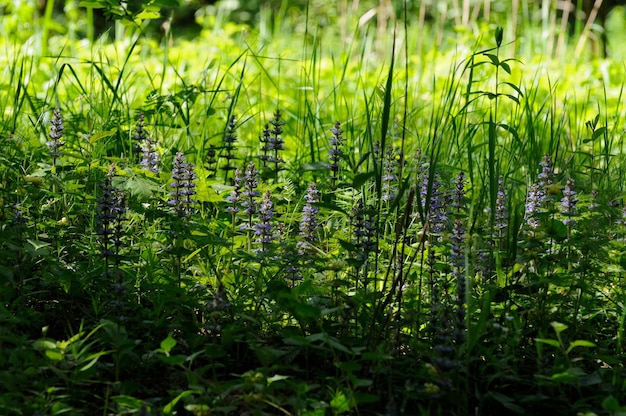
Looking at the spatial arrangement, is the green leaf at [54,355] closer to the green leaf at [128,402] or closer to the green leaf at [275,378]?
the green leaf at [128,402]

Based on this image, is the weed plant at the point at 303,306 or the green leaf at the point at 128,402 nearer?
the green leaf at the point at 128,402

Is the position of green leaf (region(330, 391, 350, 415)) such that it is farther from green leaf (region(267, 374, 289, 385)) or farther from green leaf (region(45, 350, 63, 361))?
green leaf (region(45, 350, 63, 361))

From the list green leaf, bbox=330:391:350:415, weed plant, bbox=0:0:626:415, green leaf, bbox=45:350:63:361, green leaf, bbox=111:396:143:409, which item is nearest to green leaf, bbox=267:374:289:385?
weed plant, bbox=0:0:626:415

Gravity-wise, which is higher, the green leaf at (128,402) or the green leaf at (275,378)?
the green leaf at (275,378)

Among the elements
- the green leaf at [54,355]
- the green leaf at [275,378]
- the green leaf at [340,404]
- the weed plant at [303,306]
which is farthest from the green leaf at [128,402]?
the green leaf at [340,404]

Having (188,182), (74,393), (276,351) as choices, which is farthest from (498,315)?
(74,393)

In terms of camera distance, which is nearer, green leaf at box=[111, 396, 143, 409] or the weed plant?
green leaf at box=[111, 396, 143, 409]

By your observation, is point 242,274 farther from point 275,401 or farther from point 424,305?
point 275,401

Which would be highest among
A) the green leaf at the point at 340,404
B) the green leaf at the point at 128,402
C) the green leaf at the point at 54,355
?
the green leaf at the point at 54,355

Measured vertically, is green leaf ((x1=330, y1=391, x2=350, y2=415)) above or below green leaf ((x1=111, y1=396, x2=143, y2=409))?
above

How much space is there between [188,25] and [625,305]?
13441 mm

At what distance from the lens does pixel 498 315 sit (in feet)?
7.55

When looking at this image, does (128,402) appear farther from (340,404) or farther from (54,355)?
(340,404)

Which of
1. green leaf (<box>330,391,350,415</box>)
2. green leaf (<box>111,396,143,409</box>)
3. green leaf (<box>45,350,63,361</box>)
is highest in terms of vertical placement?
green leaf (<box>45,350,63,361</box>)
